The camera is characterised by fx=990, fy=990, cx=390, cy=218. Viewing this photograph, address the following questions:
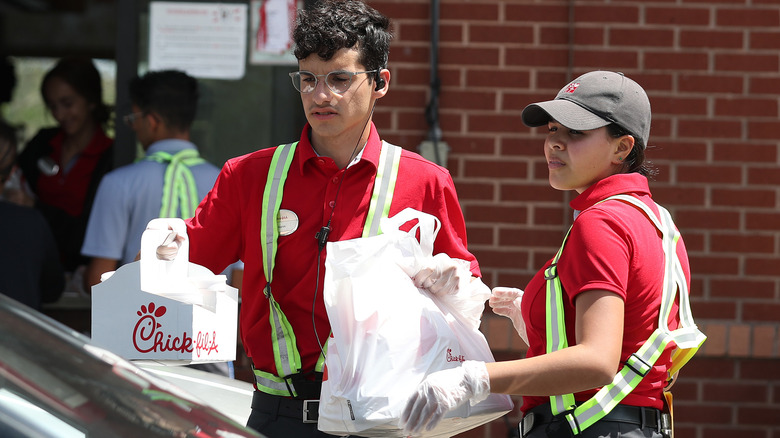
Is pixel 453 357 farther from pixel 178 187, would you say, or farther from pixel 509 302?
Answer: pixel 178 187

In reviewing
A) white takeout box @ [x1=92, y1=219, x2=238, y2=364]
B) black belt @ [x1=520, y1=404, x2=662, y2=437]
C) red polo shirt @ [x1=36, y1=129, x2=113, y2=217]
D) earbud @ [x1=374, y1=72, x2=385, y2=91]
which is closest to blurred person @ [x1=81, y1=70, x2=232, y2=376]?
red polo shirt @ [x1=36, y1=129, x2=113, y2=217]

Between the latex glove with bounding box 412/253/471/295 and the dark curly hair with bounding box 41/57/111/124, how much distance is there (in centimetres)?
429

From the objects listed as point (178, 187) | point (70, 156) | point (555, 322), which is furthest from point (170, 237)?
point (70, 156)

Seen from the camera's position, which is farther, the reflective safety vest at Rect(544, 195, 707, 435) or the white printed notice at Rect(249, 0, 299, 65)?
the white printed notice at Rect(249, 0, 299, 65)

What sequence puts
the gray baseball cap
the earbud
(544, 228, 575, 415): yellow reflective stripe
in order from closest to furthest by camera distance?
(544, 228, 575, 415): yellow reflective stripe, the gray baseball cap, the earbud

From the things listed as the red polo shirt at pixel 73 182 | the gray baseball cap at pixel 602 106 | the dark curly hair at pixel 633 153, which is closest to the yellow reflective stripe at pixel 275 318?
the gray baseball cap at pixel 602 106

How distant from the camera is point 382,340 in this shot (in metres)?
2.43

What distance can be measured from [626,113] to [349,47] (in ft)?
2.71

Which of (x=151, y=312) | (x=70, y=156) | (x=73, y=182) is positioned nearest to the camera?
(x=151, y=312)

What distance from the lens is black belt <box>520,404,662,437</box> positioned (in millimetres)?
2381

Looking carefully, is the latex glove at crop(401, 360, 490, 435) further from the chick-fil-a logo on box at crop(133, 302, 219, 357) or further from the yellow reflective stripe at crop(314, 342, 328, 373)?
the chick-fil-a logo on box at crop(133, 302, 219, 357)

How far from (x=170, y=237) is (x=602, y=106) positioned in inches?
48.1

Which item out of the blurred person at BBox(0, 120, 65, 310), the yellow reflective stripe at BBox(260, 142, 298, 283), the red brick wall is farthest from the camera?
the red brick wall

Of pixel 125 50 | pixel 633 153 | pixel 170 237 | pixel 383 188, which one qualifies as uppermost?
pixel 125 50
